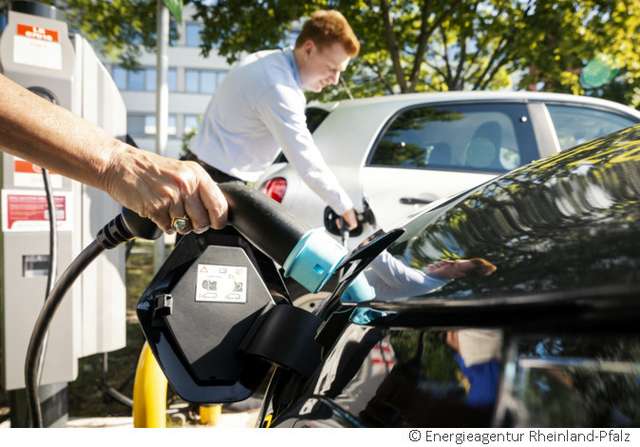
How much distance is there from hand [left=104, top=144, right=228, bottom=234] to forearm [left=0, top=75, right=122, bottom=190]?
0.03m

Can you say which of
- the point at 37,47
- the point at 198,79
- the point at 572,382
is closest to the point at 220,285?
the point at 572,382

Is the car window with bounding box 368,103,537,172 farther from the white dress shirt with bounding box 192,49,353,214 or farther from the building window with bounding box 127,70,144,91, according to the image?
the building window with bounding box 127,70,144,91

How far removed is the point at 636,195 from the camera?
0.76 meters

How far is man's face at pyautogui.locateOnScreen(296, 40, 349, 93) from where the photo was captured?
3.15 meters

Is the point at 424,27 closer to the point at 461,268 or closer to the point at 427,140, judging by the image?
the point at 427,140

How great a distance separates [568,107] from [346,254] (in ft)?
11.9

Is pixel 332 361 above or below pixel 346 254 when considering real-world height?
below

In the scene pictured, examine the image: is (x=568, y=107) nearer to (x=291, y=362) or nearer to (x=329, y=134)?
(x=329, y=134)

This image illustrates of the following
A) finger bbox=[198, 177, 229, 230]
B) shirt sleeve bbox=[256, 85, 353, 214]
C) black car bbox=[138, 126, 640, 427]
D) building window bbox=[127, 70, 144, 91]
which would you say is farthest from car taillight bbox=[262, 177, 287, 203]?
building window bbox=[127, 70, 144, 91]

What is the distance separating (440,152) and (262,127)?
1326 millimetres

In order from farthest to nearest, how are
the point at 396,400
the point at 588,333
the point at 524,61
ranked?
the point at 524,61 < the point at 396,400 < the point at 588,333

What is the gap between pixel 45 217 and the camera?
8.82 feet
